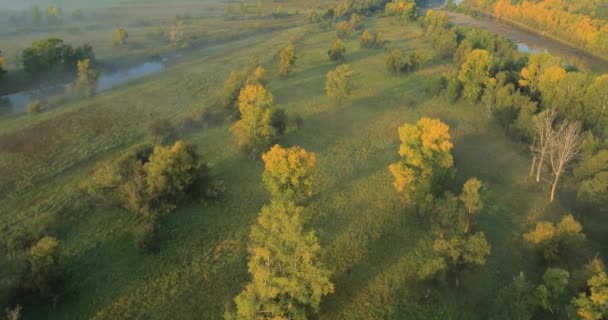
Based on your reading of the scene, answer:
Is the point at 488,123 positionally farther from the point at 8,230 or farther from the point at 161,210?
the point at 8,230

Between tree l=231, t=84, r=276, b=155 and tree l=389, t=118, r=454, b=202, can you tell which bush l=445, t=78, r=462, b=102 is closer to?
tree l=389, t=118, r=454, b=202

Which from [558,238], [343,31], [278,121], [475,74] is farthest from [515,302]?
[343,31]

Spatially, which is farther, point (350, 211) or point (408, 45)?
point (408, 45)

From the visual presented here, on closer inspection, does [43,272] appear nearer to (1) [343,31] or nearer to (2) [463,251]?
(2) [463,251]

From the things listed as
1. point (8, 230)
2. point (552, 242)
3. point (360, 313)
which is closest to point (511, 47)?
point (552, 242)

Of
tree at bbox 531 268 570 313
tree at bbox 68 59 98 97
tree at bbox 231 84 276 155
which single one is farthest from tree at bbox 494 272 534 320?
tree at bbox 68 59 98 97

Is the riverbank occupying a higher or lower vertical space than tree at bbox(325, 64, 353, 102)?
higher
